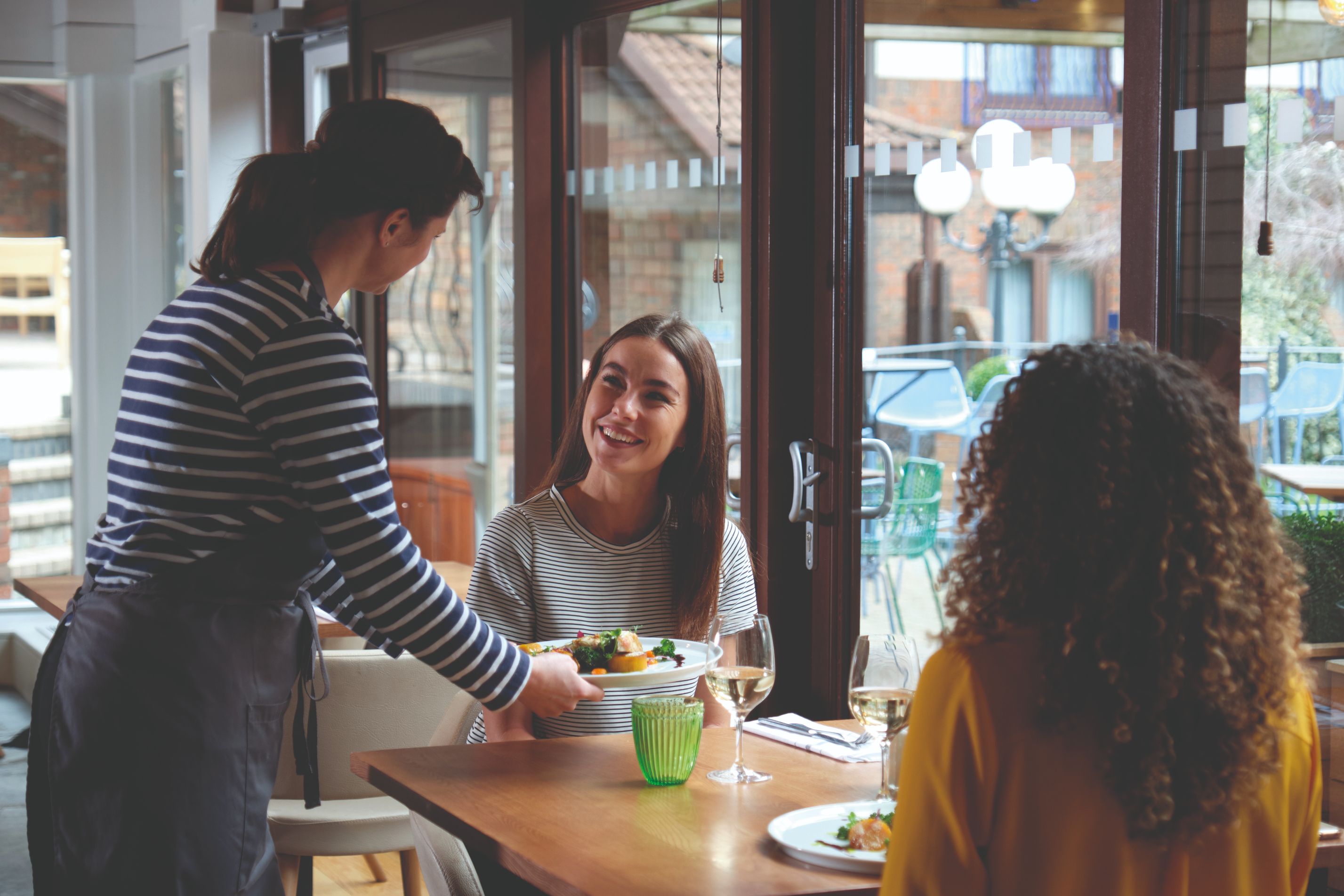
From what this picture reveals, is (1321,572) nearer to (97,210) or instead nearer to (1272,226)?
(1272,226)

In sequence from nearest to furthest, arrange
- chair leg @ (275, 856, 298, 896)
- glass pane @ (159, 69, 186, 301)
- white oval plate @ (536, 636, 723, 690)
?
white oval plate @ (536, 636, 723, 690) → chair leg @ (275, 856, 298, 896) → glass pane @ (159, 69, 186, 301)

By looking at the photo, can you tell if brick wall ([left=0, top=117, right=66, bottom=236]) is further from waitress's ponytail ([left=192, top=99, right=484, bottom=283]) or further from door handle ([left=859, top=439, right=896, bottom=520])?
waitress's ponytail ([left=192, top=99, right=484, bottom=283])

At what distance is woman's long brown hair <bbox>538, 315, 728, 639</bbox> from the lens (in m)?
2.26

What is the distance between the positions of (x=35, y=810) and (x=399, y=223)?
0.86 meters

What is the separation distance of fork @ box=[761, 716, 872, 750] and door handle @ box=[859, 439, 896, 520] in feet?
2.95

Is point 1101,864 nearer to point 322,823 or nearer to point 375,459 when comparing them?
point 375,459

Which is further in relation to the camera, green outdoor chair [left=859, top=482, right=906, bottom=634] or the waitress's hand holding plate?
green outdoor chair [left=859, top=482, right=906, bottom=634]

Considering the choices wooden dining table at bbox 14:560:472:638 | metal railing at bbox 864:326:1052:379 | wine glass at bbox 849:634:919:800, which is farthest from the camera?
wooden dining table at bbox 14:560:472:638

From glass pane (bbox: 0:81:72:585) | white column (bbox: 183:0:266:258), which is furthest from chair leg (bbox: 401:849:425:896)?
glass pane (bbox: 0:81:72:585)

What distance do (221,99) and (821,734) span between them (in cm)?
348

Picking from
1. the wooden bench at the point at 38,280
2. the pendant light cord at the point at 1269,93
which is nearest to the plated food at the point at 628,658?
the pendant light cord at the point at 1269,93

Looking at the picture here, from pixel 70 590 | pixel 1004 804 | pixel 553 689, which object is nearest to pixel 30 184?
pixel 70 590

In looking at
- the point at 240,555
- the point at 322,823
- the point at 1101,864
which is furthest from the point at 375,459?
the point at 322,823

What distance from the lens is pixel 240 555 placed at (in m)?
1.63
